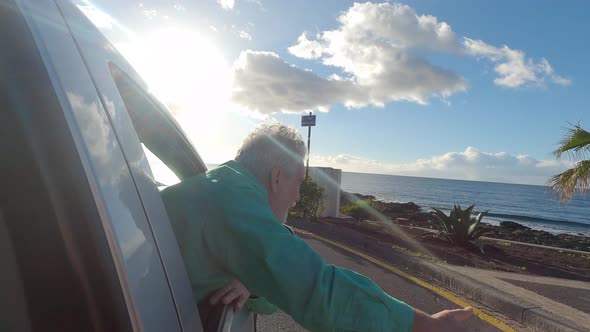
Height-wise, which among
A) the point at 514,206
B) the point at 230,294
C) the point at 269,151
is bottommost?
the point at 514,206

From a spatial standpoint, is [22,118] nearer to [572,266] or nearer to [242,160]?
[242,160]

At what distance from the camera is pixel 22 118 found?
2.59ft

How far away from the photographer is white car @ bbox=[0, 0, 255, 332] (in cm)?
80

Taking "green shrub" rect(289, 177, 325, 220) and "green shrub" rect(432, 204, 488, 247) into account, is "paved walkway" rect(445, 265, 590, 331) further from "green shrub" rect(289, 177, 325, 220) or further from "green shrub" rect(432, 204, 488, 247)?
"green shrub" rect(289, 177, 325, 220)

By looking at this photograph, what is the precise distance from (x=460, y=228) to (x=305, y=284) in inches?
376

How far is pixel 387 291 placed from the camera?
17.7 feet

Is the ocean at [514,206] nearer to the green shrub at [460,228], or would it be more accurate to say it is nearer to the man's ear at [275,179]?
the green shrub at [460,228]

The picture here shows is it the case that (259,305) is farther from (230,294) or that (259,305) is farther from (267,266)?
(267,266)

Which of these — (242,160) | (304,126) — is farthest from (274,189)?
(304,126)

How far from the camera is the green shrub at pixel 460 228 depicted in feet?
31.8

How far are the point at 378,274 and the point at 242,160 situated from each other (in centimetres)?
508

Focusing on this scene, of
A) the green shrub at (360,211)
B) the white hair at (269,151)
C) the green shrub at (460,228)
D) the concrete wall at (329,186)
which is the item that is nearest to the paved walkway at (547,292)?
the green shrub at (460,228)

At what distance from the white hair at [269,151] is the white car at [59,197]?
0.70 meters

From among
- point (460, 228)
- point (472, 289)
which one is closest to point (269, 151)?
point (472, 289)
